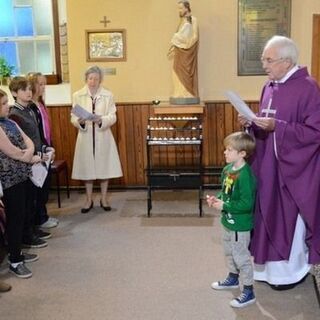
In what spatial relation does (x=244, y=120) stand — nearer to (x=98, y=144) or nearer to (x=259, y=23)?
(x=98, y=144)

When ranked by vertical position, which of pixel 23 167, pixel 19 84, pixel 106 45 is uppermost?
pixel 106 45

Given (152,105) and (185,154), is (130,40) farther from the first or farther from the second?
(185,154)

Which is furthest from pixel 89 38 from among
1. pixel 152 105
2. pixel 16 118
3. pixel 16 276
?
pixel 16 276

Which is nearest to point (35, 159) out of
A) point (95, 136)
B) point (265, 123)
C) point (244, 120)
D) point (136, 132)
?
point (95, 136)

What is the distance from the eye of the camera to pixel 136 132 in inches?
210

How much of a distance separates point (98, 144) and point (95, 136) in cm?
8

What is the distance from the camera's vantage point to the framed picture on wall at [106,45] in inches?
203

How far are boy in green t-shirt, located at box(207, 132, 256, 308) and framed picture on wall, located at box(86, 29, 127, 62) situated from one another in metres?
2.68

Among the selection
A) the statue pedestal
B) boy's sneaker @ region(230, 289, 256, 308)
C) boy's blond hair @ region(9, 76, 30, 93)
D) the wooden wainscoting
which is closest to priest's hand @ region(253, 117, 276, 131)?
boy's sneaker @ region(230, 289, 256, 308)

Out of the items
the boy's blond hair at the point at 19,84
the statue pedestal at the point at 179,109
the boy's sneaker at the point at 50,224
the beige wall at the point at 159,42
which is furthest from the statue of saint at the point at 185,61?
the boy's blond hair at the point at 19,84

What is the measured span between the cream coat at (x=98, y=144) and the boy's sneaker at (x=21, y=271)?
4.72 ft

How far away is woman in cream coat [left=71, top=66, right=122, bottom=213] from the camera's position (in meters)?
4.54

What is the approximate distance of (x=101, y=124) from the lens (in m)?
4.52

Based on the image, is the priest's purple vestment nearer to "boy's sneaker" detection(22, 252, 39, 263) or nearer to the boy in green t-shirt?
the boy in green t-shirt
